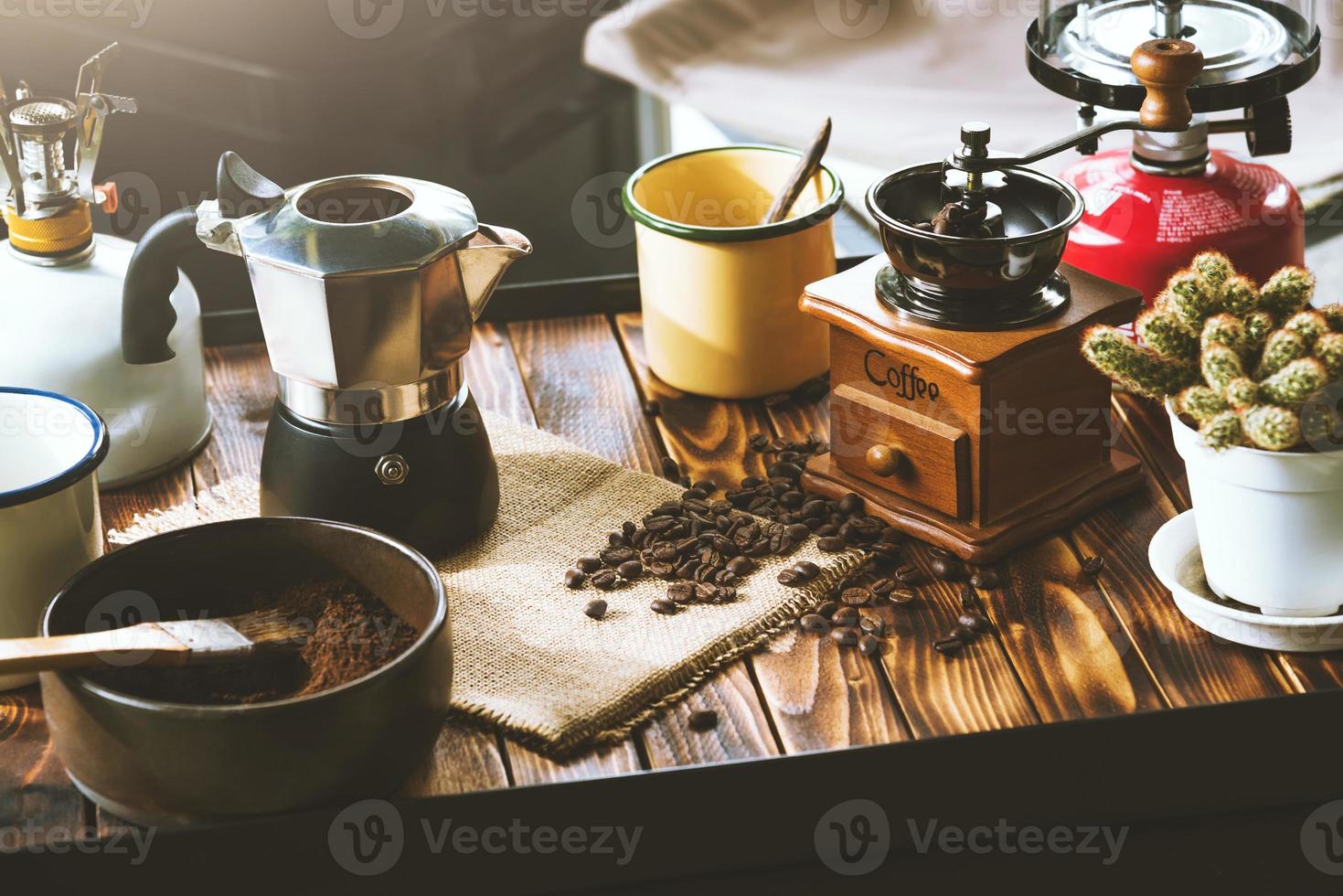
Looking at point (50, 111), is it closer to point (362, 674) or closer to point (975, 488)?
point (362, 674)

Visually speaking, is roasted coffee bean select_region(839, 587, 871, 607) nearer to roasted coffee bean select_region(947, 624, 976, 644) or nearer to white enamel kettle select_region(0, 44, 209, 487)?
roasted coffee bean select_region(947, 624, 976, 644)

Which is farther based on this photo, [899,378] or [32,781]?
[899,378]

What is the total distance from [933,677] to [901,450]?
0.21 metres

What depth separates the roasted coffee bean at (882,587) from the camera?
1121 millimetres

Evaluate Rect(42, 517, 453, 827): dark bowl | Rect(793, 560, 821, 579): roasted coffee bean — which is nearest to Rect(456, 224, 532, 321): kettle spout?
Rect(42, 517, 453, 827): dark bowl

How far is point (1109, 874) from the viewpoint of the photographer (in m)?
1.05

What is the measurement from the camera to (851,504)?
47.4 inches

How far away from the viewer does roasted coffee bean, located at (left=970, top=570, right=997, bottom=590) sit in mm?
1123

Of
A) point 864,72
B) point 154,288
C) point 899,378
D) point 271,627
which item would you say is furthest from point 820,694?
point 864,72

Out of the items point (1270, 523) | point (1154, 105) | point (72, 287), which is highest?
point (1154, 105)

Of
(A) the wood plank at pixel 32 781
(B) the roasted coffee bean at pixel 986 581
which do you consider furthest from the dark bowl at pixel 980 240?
(A) the wood plank at pixel 32 781

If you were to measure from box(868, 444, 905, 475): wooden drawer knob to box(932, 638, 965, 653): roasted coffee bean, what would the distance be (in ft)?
0.53

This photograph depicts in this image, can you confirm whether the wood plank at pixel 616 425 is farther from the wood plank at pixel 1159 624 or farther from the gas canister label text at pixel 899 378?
the wood plank at pixel 1159 624

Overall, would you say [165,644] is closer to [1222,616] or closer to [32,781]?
[32,781]
